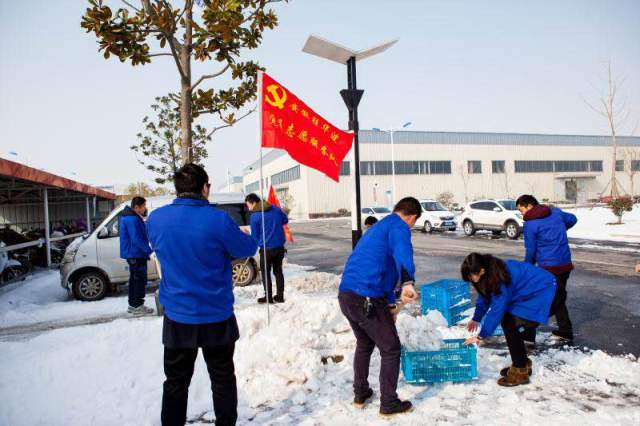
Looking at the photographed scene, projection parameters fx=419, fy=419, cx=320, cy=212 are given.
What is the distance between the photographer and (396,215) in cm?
358

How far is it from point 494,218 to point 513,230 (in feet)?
4.85

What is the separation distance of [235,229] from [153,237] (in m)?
0.56

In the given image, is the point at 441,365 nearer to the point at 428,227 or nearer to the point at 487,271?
the point at 487,271

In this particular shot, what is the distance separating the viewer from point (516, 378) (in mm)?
3988

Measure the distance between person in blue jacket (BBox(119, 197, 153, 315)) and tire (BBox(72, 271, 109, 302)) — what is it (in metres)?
2.11

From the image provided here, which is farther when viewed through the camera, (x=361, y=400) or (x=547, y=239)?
(x=547, y=239)

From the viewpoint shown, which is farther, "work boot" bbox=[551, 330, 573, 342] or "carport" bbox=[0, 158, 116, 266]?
"carport" bbox=[0, 158, 116, 266]

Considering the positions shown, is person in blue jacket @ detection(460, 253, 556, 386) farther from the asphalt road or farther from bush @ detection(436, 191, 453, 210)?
bush @ detection(436, 191, 453, 210)

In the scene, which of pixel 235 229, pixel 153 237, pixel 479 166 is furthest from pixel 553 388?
pixel 479 166

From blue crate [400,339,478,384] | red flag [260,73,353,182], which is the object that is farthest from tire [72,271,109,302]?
blue crate [400,339,478,384]

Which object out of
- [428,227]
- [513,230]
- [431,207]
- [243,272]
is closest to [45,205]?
[243,272]

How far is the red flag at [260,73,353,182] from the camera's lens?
5.69 metres

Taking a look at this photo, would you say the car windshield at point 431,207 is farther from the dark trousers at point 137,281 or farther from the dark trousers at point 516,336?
the dark trousers at point 516,336

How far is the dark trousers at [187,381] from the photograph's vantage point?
9.37 feet
